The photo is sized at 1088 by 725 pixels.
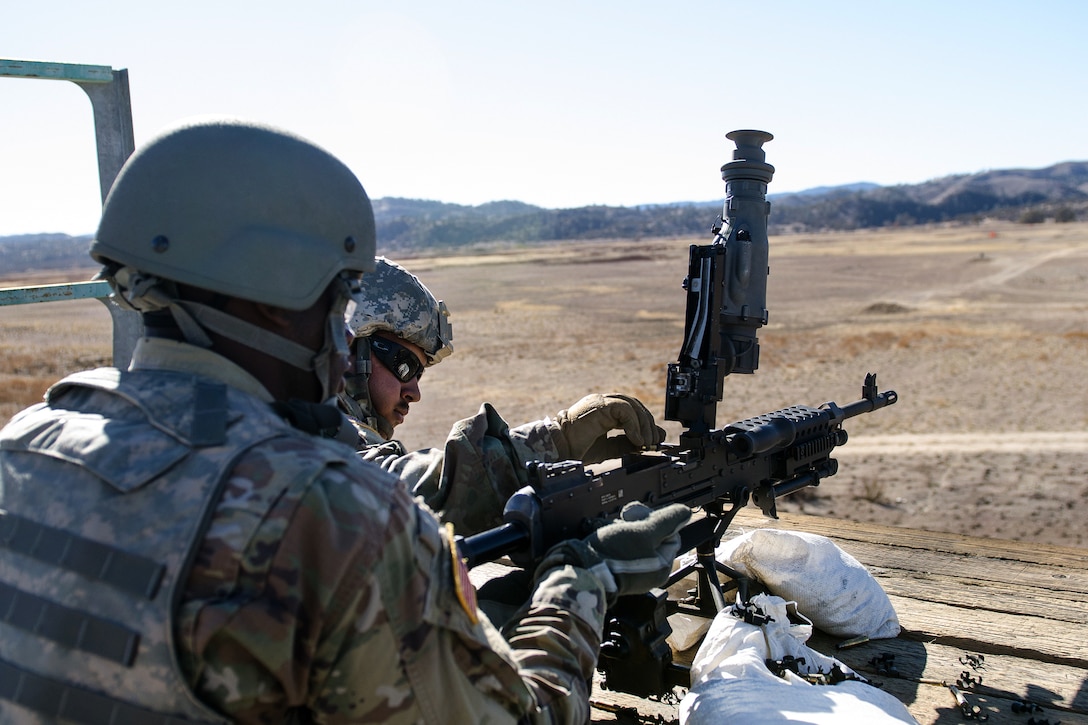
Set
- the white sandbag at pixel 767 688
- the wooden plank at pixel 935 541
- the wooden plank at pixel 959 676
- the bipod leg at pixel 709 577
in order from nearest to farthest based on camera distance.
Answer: the white sandbag at pixel 767 688 → the wooden plank at pixel 959 676 → the bipod leg at pixel 709 577 → the wooden plank at pixel 935 541

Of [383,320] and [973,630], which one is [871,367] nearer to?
[973,630]

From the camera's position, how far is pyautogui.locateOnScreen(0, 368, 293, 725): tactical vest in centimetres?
151

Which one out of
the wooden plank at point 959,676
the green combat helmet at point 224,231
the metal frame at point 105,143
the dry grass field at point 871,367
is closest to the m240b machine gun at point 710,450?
the wooden plank at point 959,676

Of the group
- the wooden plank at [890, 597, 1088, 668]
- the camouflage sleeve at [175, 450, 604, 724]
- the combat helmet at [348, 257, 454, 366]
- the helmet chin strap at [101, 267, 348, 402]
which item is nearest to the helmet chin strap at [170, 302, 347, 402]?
the helmet chin strap at [101, 267, 348, 402]

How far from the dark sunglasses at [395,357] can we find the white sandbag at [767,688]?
6.86ft

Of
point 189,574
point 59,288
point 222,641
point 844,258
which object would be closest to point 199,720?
point 222,641

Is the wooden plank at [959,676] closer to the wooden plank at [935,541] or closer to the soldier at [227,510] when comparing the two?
the wooden plank at [935,541]

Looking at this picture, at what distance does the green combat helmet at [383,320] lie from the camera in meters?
4.31

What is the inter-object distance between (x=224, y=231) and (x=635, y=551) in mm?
1448

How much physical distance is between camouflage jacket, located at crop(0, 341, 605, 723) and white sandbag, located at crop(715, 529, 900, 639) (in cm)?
235

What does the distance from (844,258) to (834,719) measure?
58.6 metres

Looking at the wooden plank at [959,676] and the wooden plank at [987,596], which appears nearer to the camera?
the wooden plank at [959,676]

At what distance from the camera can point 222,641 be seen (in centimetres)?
153

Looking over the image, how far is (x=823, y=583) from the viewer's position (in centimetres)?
379
